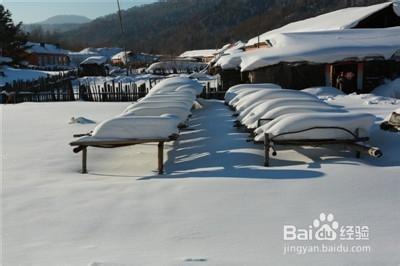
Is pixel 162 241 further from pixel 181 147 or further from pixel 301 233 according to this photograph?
pixel 181 147

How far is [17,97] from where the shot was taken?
2623 centimetres

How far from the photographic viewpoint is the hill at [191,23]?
104 meters

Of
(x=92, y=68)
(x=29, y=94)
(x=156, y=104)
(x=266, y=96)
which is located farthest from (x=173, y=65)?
(x=156, y=104)

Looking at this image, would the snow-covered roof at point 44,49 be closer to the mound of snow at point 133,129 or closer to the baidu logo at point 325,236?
the mound of snow at point 133,129

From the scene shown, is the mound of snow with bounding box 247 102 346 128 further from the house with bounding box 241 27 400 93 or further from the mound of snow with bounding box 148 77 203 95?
the house with bounding box 241 27 400 93

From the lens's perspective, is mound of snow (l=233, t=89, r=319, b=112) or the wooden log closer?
the wooden log

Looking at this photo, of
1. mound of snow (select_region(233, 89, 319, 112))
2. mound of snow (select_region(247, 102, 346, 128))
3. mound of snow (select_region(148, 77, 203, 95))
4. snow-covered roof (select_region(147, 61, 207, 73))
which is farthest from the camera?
snow-covered roof (select_region(147, 61, 207, 73))

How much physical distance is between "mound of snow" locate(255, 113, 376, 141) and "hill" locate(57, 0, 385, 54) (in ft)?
281

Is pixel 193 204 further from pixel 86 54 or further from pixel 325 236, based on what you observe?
pixel 86 54

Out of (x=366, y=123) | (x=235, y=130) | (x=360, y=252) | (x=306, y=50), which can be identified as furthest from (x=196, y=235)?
(x=306, y=50)

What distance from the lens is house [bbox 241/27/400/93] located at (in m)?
21.7

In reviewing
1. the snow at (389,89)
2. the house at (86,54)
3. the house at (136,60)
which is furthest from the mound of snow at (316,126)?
the house at (86,54)

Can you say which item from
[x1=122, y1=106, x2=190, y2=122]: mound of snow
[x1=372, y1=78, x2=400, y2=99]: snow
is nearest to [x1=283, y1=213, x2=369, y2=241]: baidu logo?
[x1=122, y1=106, x2=190, y2=122]: mound of snow

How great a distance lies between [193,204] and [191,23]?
145 meters
